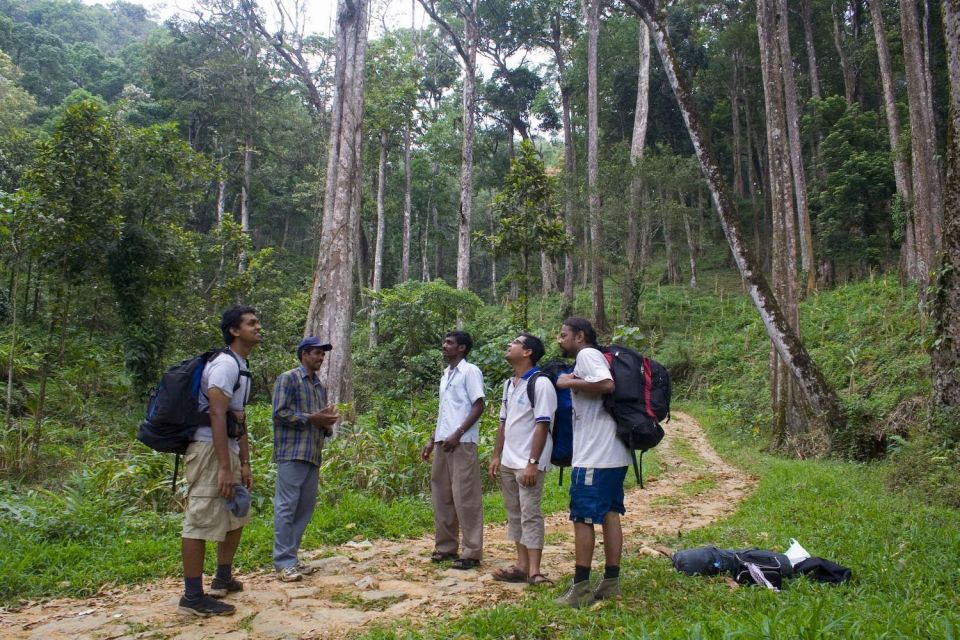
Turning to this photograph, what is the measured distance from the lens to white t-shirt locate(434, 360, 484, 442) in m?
4.88

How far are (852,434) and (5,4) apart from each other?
53.9 meters

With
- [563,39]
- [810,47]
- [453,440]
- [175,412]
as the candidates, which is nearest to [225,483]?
[175,412]

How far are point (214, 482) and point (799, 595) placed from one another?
3467mm

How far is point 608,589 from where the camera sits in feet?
12.5

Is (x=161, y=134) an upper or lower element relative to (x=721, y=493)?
upper

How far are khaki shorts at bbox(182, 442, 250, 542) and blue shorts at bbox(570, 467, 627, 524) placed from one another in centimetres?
213

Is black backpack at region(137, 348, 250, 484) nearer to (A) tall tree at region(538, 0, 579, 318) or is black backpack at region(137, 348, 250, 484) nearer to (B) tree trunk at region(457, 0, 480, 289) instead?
(B) tree trunk at region(457, 0, 480, 289)

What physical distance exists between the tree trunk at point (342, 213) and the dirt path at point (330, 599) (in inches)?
218

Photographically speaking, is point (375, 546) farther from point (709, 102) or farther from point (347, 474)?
point (709, 102)

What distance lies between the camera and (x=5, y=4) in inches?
1641

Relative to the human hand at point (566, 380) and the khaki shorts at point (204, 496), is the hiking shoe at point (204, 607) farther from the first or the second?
the human hand at point (566, 380)

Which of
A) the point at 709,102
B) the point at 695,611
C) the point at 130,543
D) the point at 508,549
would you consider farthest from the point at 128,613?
the point at 709,102

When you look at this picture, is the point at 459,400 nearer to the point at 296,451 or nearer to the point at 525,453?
the point at 525,453

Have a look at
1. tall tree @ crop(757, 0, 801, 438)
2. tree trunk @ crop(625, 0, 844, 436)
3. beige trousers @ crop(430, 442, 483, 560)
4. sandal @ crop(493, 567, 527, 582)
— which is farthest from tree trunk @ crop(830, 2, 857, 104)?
sandal @ crop(493, 567, 527, 582)
